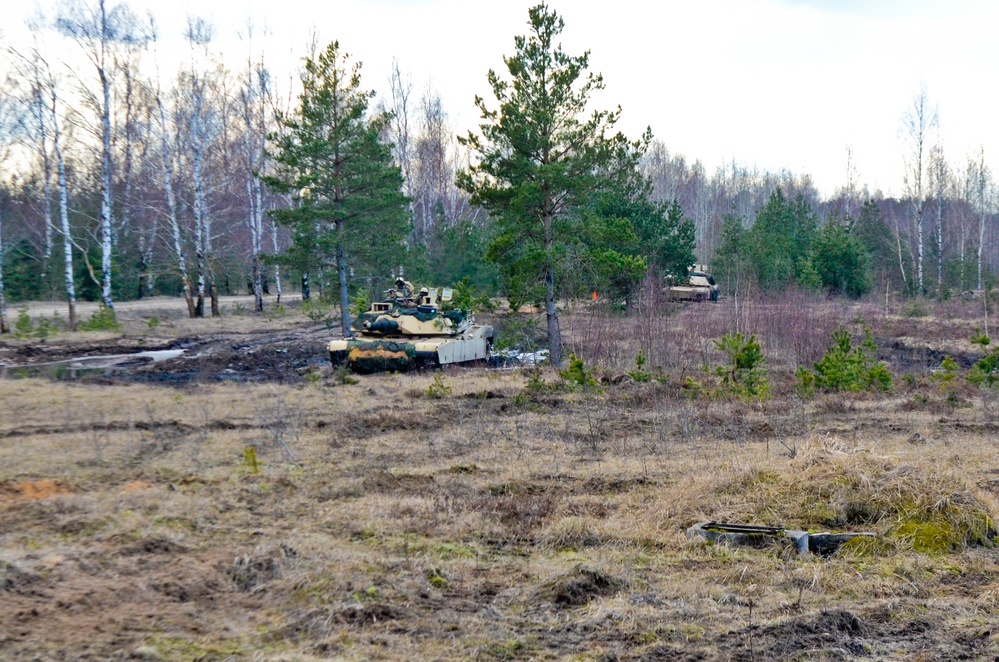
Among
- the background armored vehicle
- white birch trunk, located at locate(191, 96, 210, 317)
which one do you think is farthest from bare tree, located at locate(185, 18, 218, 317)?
the background armored vehicle

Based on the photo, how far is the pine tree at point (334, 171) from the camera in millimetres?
25750

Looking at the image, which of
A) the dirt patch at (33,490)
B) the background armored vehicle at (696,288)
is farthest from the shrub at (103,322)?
the dirt patch at (33,490)

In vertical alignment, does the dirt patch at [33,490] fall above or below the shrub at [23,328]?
below

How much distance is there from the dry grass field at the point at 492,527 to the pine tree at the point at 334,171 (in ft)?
36.8

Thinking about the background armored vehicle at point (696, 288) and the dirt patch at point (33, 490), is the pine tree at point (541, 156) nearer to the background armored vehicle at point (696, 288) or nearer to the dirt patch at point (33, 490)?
the dirt patch at point (33, 490)

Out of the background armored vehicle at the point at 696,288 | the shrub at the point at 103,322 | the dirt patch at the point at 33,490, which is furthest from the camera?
the background armored vehicle at the point at 696,288

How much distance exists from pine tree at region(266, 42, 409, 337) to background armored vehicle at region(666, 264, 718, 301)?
15007 mm

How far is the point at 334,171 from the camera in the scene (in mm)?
26641

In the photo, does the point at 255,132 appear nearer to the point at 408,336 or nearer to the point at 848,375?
the point at 408,336

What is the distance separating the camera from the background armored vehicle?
130 ft

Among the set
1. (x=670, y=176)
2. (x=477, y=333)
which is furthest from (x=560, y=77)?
(x=670, y=176)

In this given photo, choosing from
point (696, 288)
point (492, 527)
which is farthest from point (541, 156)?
point (696, 288)

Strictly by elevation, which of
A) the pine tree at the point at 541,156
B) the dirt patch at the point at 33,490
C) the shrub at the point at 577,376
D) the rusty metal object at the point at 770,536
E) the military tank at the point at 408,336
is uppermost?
the pine tree at the point at 541,156

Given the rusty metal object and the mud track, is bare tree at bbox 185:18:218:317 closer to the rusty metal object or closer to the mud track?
the mud track
